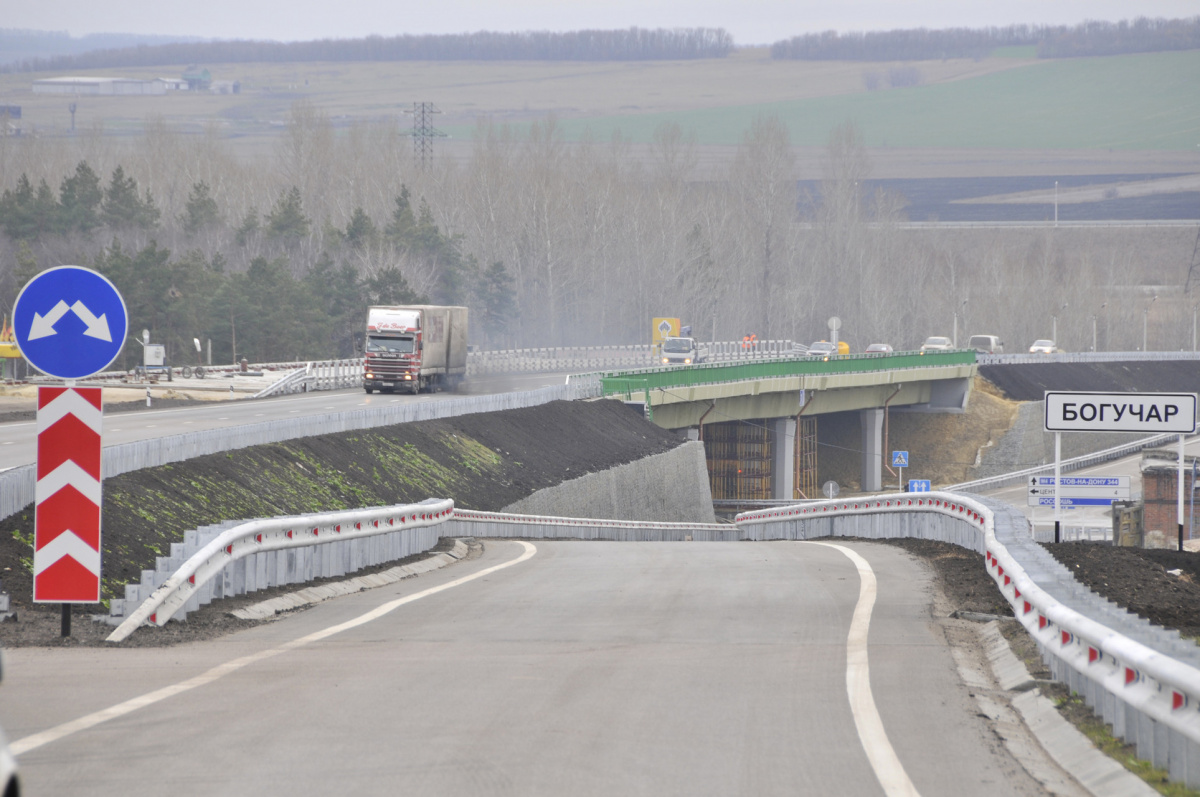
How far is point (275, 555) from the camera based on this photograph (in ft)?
41.9

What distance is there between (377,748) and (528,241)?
102 m

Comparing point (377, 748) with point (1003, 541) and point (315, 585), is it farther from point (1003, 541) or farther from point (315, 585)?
point (1003, 541)

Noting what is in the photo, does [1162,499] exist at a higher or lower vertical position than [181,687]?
lower

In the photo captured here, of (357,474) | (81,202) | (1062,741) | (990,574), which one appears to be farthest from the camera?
(81,202)

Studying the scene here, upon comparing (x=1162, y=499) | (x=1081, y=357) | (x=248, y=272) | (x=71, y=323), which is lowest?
(x=1162, y=499)

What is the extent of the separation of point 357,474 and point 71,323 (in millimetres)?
16436

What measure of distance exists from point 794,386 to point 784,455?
5521 millimetres

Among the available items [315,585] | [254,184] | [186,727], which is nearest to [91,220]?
[254,184]

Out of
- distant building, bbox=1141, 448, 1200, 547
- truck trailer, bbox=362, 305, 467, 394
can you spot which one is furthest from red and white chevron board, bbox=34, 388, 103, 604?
distant building, bbox=1141, 448, 1200, 547

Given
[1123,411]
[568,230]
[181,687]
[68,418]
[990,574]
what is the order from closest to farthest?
1. [181,687]
2. [68,418]
3. [990,574]
4. [1123,411]
5. [568,230]

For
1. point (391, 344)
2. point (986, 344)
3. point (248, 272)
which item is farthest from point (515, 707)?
point (986, 344)

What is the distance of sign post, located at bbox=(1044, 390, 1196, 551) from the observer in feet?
54.5

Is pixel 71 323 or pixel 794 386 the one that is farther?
pixel 794 386

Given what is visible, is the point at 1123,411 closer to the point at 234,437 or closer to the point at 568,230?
the point at 234,437
